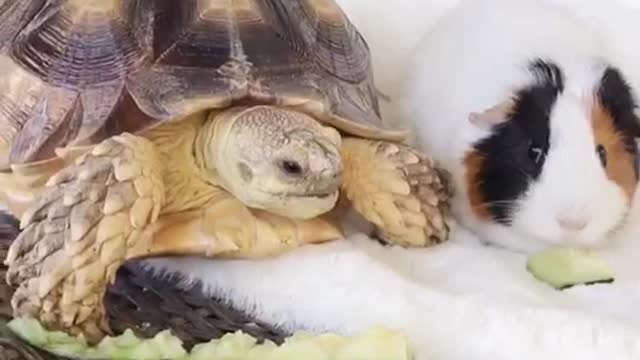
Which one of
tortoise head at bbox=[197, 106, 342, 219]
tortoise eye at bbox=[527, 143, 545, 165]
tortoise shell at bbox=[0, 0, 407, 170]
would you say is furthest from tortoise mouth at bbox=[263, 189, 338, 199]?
tortoise eye at bbox=[527, 143, 545, 165]

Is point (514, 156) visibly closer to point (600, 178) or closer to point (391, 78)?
point (600, 178)

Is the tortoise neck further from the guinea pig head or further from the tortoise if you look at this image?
the guinea pig head

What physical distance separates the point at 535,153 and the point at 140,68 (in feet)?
1.27

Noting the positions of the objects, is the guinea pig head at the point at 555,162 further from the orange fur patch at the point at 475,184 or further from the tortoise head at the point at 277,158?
the tortoise head at the point at 277,158

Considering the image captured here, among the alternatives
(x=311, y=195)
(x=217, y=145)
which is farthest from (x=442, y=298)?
(x=217, y=145)

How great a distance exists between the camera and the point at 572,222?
51.7 inches

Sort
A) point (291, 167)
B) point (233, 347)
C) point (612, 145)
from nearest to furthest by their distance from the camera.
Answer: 1. point (233, 347)
2. point (291, 167)
3. point (612, 145)

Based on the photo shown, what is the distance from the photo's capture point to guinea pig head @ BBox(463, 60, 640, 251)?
1319 mm

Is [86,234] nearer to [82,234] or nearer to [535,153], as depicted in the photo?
[82,234]

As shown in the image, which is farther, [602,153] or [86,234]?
[602,153]

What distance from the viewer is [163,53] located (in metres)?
1.31

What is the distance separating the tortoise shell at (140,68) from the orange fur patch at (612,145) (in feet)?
0.76

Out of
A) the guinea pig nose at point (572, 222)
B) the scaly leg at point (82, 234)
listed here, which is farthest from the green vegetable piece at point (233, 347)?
the guinea pig nose at point (572, 222)

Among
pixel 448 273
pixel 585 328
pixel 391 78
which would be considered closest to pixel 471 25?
pixel 391 78
